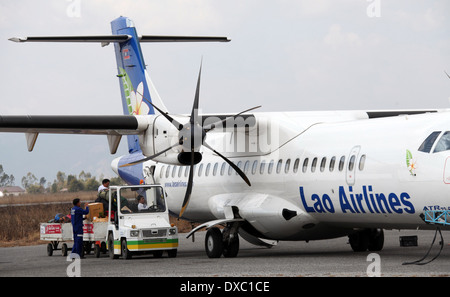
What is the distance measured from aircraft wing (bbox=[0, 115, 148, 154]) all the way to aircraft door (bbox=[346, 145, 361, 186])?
5058 mm

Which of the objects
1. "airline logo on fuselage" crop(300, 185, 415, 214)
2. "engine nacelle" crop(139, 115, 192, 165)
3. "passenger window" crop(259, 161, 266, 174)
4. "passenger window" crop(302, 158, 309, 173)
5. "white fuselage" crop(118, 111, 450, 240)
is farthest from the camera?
"passenger window" crop(259, 161, 266, 174)

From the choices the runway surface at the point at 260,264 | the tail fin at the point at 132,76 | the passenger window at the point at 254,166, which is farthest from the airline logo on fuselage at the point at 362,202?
the tail fin at the point at 132,76

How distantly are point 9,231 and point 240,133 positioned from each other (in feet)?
48.5

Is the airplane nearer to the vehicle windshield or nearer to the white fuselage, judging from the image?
the white fuselage

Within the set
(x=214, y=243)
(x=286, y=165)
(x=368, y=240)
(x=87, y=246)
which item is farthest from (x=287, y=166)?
(x=87, y=246)

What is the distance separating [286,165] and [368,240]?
268 centimetres

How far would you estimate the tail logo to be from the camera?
865 inches

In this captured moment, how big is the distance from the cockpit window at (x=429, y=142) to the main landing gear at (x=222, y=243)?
18.0ft

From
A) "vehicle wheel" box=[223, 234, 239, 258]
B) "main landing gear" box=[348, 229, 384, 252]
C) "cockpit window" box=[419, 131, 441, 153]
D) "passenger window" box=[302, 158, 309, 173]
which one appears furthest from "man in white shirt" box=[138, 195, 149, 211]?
"cockpit window" box=[419, 131, 441, 153]

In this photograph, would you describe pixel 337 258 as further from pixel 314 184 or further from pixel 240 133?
pixel 240 133
